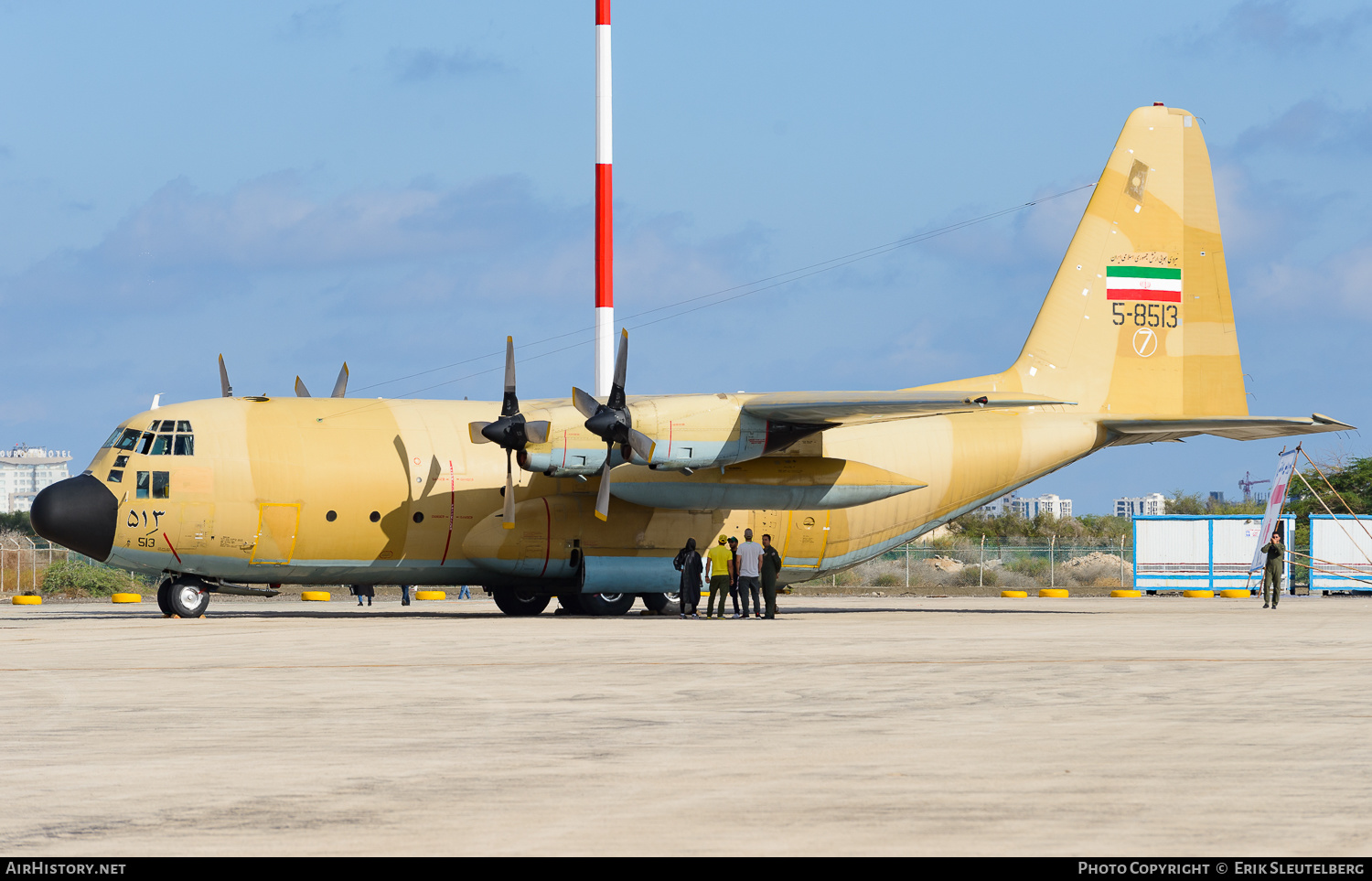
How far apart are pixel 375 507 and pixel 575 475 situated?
3754 mm

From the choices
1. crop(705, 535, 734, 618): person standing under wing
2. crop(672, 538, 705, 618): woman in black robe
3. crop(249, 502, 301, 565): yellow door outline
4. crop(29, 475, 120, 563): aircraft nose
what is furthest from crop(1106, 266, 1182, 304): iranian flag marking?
crop(29, 475, 120, 563): aircraft nose

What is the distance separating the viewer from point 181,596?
2644 centimetres

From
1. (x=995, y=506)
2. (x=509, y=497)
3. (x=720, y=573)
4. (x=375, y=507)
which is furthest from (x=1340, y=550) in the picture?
(x=995, y=506)

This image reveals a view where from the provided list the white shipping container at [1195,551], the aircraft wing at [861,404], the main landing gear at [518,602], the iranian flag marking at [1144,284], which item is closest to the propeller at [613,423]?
the aircraft wing at [861,404]

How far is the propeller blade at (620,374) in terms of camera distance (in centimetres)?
2606

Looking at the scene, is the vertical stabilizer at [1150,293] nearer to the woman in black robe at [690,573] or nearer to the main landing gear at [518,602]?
the woman in black robe at [690,573]

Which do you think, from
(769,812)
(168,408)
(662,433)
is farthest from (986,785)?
(168,408)

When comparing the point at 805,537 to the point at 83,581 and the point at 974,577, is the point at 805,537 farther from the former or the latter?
the point at 83,581

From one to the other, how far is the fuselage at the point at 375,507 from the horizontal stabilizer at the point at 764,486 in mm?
332

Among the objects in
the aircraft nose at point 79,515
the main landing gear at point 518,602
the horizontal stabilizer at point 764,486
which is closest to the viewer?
the aircraft nose at point 79,515

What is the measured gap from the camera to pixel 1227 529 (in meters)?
43.4

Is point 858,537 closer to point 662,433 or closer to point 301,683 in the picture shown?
point 662,433

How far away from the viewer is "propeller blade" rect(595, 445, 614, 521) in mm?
25859

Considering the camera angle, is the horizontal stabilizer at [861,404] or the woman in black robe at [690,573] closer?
the horizontal stabilizer at [861,404]
